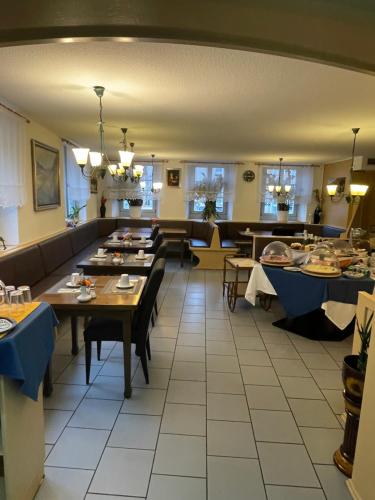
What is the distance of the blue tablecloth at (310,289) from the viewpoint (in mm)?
3262

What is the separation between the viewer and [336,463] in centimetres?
189

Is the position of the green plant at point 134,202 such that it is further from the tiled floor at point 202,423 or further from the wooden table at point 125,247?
the tiled floor at point 202,423

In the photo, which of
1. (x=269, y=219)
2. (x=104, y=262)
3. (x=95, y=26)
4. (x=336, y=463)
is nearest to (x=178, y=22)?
(x=95, y=26)

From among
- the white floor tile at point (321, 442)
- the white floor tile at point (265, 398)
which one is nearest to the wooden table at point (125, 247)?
the white floor tile at point (265, 398)

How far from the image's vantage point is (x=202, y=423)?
7.29 ft

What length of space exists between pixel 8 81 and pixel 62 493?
10.2ft

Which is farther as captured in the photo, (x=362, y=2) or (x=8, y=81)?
(x=8, y=81)

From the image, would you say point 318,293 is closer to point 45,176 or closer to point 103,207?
point 45,176

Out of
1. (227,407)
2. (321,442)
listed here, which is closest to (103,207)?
(227,407)

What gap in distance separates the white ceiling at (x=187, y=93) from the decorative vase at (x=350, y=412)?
6.67ft

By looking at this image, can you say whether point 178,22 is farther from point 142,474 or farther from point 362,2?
point 142,474

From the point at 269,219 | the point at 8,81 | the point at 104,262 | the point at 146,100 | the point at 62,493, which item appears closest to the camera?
the point at 62,493

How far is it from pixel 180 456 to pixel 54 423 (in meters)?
0.87

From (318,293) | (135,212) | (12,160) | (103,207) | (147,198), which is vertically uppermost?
(12,160)
